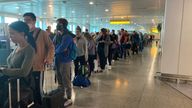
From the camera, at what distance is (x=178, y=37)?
219 inches

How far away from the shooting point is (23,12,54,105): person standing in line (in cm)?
269

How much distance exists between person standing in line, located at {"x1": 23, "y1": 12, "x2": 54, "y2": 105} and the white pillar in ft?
12.3

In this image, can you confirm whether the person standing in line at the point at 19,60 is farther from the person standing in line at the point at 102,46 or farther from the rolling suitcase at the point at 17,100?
the person standing in line at the point at 102,46

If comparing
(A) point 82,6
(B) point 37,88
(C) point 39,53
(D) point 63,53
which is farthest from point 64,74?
(A) point 82,6

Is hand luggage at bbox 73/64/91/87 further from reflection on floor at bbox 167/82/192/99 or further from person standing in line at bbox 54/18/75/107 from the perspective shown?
reflection on floor at bbox 167/82/192/99

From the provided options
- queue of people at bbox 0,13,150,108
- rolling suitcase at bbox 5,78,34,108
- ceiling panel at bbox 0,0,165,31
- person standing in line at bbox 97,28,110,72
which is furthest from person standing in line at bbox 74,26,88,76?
ceiling panel at bbox 0,0,165,31

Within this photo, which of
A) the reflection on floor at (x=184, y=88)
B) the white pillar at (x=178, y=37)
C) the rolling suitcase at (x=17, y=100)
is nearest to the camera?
the rolling suitcase at (x=17, y=100)

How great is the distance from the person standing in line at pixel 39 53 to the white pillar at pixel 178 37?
376cm

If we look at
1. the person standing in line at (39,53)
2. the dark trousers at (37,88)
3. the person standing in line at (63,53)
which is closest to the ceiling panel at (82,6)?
the person standing in line at (63,53)

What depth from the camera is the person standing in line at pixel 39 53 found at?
2.69m

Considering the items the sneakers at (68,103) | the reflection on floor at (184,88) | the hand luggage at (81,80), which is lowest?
the reflection on floor at (184,88)

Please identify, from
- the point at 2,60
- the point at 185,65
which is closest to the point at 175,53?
the point at 185,65

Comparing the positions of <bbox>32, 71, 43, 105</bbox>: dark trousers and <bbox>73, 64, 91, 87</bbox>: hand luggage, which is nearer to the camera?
<bbox>32, 71, 43, 105</bbox>: dark trousers

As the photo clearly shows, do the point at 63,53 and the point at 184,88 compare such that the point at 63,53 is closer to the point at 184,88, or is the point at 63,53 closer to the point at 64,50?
the point at 64,50
